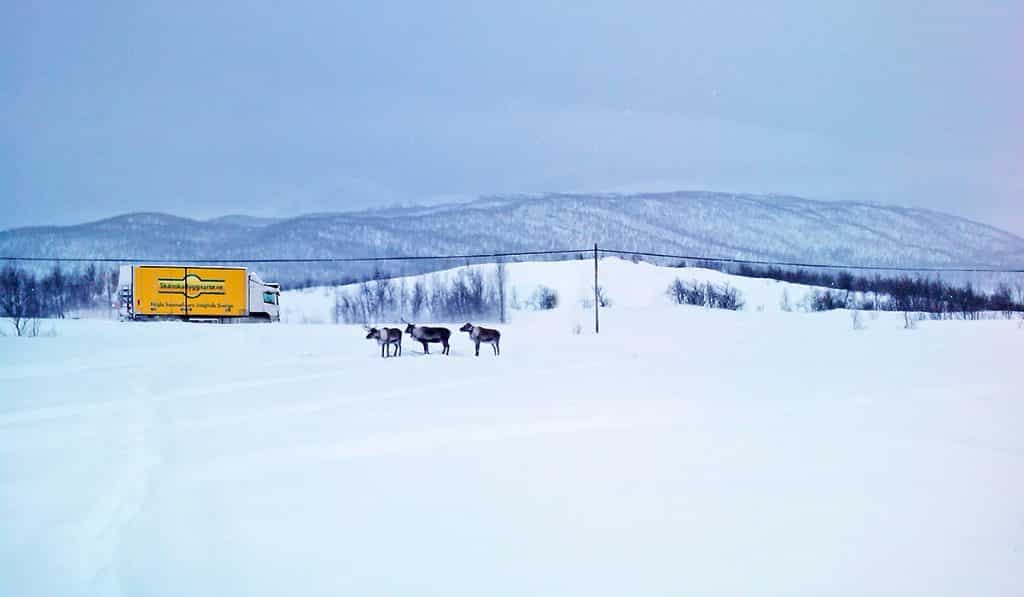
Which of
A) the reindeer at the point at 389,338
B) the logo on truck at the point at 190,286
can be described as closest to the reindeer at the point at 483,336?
the reindeer at the point at 389,338

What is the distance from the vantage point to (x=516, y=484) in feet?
17.3

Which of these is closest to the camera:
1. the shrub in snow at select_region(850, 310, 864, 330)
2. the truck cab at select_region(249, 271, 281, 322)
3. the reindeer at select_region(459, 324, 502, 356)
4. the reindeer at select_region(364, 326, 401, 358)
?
the reindeer at select_region(364, 326, 401, 358)

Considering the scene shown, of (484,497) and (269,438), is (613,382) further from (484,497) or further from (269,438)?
(484,497)

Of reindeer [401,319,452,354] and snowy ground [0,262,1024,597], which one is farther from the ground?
reindeer [401,319,452,354]

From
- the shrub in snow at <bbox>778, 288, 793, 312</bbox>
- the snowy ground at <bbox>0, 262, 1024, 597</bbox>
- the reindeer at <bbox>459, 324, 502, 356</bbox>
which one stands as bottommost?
the snowy ground at <bbox>0, 262, 1024, 597</bbox>

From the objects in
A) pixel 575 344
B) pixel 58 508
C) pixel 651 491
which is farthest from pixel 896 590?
pixel 575 344

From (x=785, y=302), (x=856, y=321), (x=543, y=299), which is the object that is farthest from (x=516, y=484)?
(x=785, y=302)

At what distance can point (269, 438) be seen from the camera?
7.09m

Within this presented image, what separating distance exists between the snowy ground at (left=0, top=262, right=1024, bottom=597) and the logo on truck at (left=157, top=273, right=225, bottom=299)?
50.0 ft

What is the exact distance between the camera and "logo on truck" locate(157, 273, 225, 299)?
26.8 meters

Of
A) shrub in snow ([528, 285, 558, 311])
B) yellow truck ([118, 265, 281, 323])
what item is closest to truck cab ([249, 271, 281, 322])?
yellow truck ([118, 265, 281, 323])

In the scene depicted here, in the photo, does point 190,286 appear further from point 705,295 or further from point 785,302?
point 785,302

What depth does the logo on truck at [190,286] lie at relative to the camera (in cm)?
2684

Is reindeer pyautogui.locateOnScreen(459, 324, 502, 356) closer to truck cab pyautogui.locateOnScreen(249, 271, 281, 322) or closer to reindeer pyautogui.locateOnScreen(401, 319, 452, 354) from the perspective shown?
reindeer pyautogui.locateOnScreen(401, 319, 452, 354)
